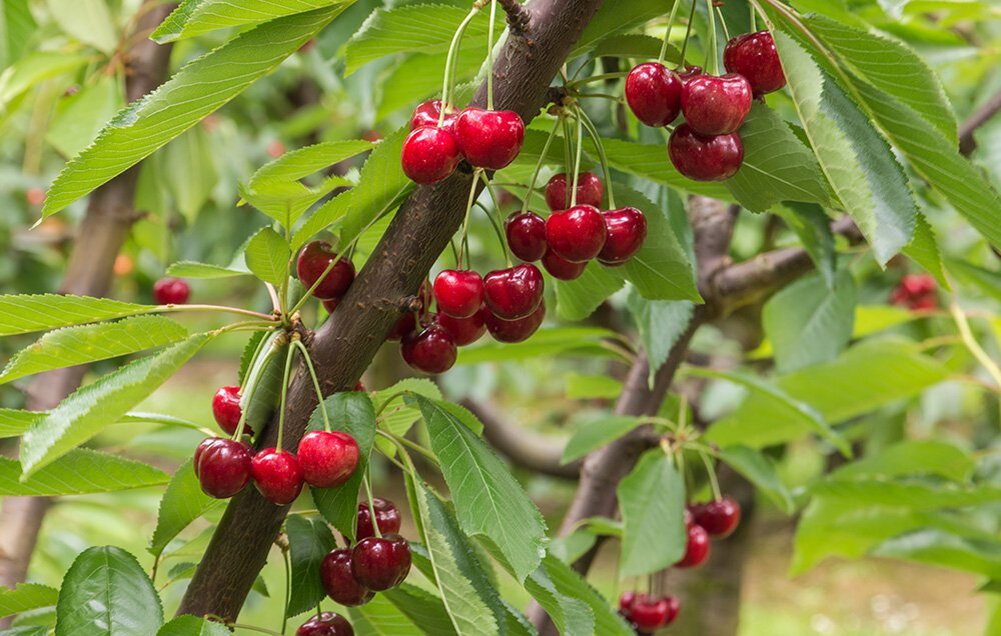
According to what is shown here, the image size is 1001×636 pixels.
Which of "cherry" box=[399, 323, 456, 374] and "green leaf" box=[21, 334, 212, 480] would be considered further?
"cherry" box=[399, 323, 456, 374]

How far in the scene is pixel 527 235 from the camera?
87 centimetres

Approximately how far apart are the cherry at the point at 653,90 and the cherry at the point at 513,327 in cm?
20

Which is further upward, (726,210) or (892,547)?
(726,210)

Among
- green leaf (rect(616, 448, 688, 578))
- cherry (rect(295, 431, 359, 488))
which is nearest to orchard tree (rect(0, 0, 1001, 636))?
cherry (rect(295, 431, 359, 488))

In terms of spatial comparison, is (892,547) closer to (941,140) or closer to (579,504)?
(579,504)

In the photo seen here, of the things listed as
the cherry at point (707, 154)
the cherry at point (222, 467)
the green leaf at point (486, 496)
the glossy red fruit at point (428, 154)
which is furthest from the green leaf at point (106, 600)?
the cherry at point (707, 154)

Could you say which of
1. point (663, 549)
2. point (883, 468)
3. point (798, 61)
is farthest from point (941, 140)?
point (883, 468)

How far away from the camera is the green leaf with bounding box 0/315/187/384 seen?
2.46 feet

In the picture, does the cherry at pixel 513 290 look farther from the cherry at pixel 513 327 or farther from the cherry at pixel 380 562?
the cherry at pixel 380 562

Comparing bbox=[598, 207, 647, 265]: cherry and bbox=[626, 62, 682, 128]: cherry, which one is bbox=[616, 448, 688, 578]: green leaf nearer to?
bbox=[598, 207, 647, 265]: cherry

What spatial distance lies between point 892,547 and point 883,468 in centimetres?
21

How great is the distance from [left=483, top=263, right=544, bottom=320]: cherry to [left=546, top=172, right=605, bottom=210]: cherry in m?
0.07

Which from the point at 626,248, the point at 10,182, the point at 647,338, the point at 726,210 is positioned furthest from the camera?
the point at 10,182

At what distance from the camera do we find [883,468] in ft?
6.11
